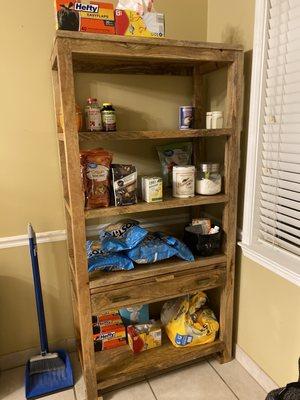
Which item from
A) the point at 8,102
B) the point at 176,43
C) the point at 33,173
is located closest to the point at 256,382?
the point at 33,173

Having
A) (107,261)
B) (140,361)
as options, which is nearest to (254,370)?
(140,361)

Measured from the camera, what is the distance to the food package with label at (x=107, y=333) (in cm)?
178

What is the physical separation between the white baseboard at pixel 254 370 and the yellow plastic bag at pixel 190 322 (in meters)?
0.18

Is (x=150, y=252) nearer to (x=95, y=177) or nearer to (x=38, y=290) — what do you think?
(x=95, y=177)

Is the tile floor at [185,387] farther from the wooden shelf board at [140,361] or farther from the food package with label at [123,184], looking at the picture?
the food package with label at [123,184]

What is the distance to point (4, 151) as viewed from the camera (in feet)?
5.16

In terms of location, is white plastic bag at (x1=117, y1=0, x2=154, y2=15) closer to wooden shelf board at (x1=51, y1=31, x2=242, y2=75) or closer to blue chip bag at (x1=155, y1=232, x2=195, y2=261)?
wooden shelf board at (x1=51, y1=31, x2=242, y2=75)

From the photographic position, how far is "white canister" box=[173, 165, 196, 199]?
1.50 m

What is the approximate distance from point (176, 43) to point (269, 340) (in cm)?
147

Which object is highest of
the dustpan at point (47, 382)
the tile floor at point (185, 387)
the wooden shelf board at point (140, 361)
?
the wooden shelf board at point (140, 361)

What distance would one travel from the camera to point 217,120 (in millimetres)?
1586

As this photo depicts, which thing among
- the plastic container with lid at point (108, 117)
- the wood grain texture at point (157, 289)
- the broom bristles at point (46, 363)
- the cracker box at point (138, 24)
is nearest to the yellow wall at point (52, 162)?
the broom bristles at point (46, 363)

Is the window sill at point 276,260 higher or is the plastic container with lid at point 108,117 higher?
the plastic container with lid at point 108,117

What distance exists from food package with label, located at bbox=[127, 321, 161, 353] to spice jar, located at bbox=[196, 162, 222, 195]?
84 centimetres
